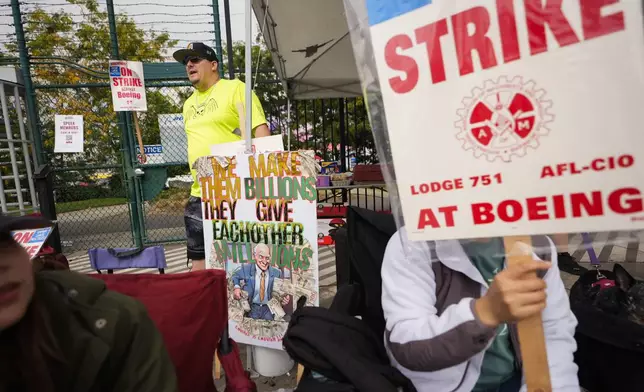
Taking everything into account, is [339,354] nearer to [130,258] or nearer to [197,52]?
[130,258]

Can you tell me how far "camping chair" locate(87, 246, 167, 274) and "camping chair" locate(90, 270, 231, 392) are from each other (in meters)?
1.00

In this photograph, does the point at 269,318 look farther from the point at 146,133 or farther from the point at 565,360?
the point at 146,133

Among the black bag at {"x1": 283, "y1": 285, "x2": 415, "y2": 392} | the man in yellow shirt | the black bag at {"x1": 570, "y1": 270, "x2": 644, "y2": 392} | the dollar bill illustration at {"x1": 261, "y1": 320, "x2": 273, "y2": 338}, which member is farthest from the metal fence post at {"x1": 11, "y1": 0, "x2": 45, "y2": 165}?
the black bag at {"x1": 570, "y1": 270, "x2": 644, "y2": 392}

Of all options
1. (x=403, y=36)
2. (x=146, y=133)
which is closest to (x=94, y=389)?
(x=403, y=36)

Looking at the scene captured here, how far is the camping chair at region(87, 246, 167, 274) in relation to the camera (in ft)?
7.96

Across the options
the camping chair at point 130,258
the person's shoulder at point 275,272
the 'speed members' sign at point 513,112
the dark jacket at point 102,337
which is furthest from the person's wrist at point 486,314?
the camping chair at point 130,258

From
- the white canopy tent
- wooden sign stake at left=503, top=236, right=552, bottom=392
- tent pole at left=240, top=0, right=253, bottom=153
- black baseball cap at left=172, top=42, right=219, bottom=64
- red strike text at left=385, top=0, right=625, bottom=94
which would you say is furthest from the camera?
the white canopy tent

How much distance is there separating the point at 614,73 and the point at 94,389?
128cm

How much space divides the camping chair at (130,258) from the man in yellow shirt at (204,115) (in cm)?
31

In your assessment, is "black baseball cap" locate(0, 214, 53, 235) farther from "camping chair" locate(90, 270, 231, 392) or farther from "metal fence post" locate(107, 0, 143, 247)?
"metal fence post" locate(107, 0, 143, 247)

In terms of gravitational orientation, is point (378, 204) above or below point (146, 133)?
below

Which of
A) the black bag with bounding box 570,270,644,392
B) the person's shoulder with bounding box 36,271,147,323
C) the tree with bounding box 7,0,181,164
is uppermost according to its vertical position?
the tree with bounding box 7,0,181,164

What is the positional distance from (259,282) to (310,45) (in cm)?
344

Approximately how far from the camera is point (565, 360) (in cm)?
116
